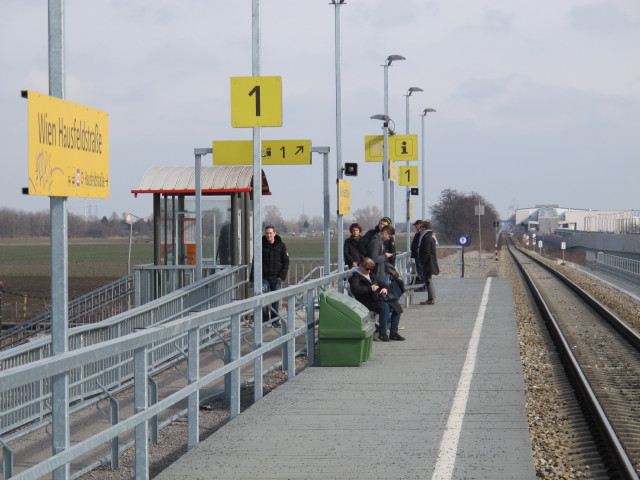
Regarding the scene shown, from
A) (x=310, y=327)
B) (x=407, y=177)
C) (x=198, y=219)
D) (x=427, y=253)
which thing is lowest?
(x=310, y=327)

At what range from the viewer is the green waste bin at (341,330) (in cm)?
1188

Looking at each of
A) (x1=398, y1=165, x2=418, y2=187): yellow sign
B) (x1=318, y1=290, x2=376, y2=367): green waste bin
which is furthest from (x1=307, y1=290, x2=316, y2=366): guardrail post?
(x1=398, y1=165, x2=418, y2=187): yellow sign

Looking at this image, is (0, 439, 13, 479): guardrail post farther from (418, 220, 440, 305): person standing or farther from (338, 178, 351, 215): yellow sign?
(418, 220, 440, 305): person standing

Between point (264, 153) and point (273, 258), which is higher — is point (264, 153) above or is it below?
above

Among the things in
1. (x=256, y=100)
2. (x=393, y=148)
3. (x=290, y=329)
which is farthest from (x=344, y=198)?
(x=393, y=148)

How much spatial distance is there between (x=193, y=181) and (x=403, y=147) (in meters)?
10.8

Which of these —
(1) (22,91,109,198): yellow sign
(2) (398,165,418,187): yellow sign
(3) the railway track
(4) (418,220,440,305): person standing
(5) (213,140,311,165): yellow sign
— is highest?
(2) (398,165,418,187): yellow sign

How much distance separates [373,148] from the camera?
25.8m

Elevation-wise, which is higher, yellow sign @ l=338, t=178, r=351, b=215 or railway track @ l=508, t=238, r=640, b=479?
yellow sign @ l=338, t=178, r=351, b=215

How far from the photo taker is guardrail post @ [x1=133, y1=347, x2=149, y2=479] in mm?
6375

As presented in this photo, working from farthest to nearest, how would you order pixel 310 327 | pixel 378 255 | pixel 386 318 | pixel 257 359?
1. pixel 378 255
2. pixel 386 318
3. pixel 310 327
4. pixel 257 359

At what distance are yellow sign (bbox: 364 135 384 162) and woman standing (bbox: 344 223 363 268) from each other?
7940 millimetres

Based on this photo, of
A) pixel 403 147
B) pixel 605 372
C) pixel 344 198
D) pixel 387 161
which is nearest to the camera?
pixel 605 372

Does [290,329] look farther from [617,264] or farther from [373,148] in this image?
[617,264]
